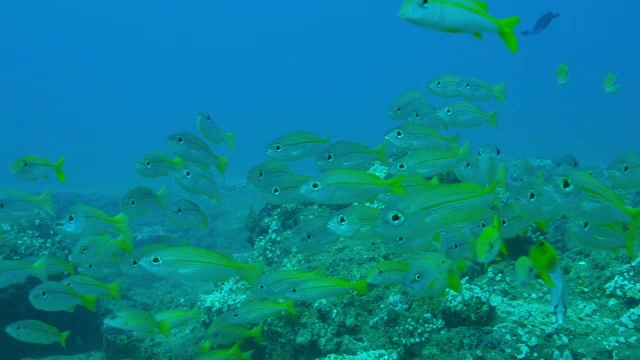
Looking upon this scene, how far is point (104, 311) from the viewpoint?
345 inches

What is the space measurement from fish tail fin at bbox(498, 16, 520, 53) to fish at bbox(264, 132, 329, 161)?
3.14m

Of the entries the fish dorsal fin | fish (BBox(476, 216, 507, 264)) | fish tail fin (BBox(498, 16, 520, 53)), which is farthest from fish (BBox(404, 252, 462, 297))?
the fish dorsal fin

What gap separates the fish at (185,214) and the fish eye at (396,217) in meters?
3.17

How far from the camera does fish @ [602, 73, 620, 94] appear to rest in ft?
35.0

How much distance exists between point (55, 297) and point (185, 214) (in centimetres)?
196

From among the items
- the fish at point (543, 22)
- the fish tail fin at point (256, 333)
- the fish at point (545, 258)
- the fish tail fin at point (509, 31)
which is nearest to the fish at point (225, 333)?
the fish tail fin at point (256, 333)

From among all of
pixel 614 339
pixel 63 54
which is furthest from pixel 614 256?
pixel 63 54

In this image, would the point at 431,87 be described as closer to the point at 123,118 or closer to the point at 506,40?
the point at 506,40

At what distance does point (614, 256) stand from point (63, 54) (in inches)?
9043

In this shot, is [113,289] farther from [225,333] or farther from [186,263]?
[186,263]

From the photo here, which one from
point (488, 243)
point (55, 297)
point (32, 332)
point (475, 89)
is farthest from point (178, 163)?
point (475, 89)

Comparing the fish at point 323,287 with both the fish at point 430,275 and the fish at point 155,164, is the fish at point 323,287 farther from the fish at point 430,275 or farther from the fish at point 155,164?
the fish at point 155,164

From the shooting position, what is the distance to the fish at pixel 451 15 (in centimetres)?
277

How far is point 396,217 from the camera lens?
341cm
